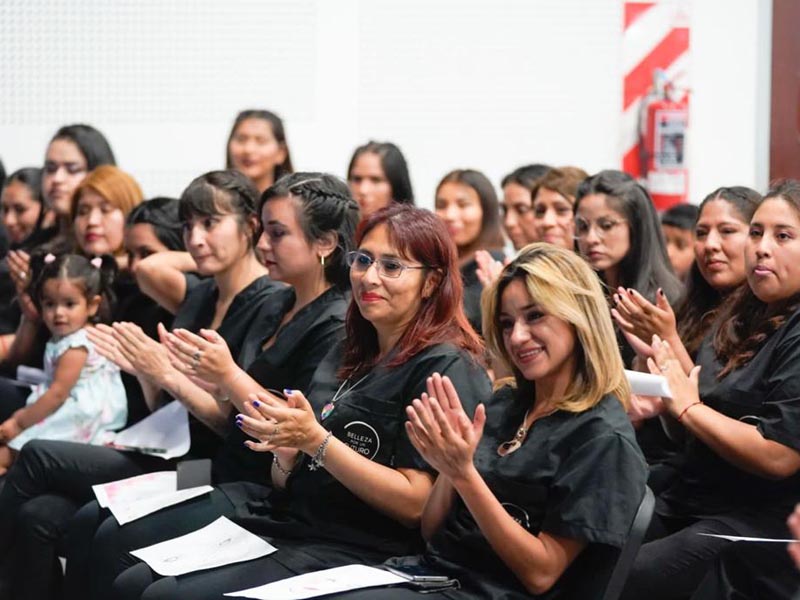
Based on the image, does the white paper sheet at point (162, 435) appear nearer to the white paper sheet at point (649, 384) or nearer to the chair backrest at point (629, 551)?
the white paper sheet at point (649, 384)

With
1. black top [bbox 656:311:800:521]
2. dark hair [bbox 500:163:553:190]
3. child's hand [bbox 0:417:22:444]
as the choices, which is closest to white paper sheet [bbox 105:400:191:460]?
child's hand [bbox 0:417:22:444]

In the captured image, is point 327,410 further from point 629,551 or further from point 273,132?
point 273,132

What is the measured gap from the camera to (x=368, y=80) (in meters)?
6.05

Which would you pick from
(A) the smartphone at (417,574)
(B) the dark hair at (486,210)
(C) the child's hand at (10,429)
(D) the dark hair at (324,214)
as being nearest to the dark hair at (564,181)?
(B) the dark hair at (486,210)

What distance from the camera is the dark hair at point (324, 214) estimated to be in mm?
3611

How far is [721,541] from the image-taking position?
119 inches

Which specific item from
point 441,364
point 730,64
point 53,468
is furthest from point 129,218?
point 730,64

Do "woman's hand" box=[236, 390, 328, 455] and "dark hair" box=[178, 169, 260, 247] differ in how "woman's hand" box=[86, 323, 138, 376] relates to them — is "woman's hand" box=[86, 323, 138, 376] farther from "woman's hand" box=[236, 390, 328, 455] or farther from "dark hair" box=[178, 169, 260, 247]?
"woman's hand" box=[236, 390, 328, 455]

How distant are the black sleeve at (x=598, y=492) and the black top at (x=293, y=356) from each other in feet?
3.32

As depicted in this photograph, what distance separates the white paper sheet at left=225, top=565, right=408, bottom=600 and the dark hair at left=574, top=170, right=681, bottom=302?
61.9 inches

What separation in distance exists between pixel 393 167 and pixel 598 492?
2790 mm

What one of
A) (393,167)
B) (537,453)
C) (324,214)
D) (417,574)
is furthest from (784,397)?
(393,167)

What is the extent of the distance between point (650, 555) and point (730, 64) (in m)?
3.65

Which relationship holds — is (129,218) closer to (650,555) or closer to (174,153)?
(174,153)
